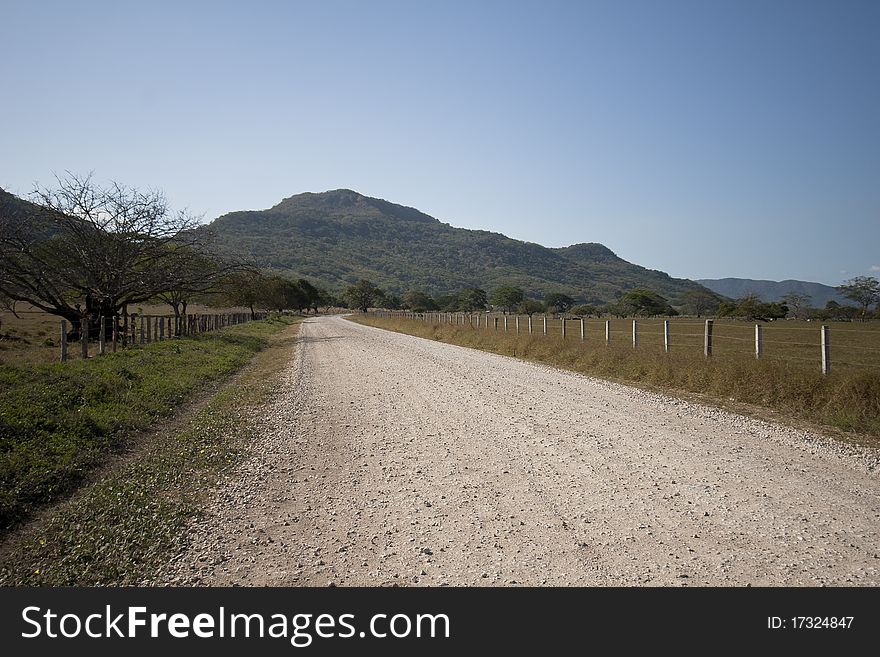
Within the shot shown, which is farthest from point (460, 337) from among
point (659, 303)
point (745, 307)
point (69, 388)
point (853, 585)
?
point (659, 303)

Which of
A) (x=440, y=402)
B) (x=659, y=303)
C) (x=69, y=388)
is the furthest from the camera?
(x=659, y=303)

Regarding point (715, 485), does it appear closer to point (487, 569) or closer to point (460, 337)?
point (487, 569)

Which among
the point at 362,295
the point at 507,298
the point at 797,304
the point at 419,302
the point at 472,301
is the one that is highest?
the point at 362,295

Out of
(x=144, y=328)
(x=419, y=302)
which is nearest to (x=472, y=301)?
(x=419, y=302)

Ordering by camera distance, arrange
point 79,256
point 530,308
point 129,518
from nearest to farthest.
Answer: point 129,518
point 79,256
point 530,308

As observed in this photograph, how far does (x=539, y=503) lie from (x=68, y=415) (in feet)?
24.0

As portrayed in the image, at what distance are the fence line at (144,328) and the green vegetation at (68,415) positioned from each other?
7.32 feet

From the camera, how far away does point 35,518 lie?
17.5ft

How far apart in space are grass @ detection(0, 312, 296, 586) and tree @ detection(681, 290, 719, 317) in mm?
117087

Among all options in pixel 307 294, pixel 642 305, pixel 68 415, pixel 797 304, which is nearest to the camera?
pixel 68 415

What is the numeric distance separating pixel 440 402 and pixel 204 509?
5.80 m

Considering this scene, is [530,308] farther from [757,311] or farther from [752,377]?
[752,377]

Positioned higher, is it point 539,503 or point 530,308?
point 530,308

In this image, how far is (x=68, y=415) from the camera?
324 inches
